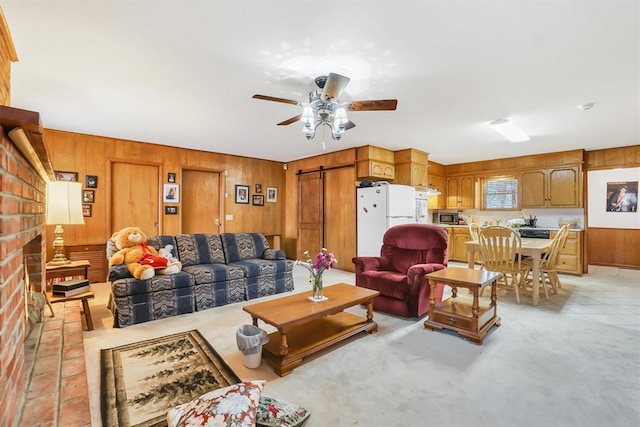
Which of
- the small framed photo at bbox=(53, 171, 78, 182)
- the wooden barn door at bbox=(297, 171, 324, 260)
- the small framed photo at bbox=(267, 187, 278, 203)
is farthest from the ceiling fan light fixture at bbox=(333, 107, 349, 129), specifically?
the small framed photo at bbox=(267, 187, 278, 203)

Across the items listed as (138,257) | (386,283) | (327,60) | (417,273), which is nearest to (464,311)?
(417,273)

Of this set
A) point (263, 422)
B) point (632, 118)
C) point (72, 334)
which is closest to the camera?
point (263, 422)

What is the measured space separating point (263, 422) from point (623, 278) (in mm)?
6589

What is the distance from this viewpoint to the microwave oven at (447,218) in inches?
294

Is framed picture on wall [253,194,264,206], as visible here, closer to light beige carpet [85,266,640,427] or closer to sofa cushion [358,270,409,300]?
light beige carpet [85,266,640,427]

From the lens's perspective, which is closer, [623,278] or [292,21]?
[292,21]

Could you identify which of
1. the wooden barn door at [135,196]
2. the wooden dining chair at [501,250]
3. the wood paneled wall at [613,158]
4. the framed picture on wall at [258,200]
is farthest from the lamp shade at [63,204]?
the wood paneled wall at [613,158]

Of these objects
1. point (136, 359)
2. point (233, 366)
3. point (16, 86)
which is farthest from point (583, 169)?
point (16, 86)

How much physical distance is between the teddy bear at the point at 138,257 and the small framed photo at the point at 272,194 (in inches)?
141

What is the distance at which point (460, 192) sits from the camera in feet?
23.7

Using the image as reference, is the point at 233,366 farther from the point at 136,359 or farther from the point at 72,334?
the point at 72,334

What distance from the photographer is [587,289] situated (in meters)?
4.39

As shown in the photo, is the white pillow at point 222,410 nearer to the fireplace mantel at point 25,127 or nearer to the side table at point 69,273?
the fireplace mantel at point 25,127

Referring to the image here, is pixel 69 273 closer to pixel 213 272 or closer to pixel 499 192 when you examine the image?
pixel 213 272
